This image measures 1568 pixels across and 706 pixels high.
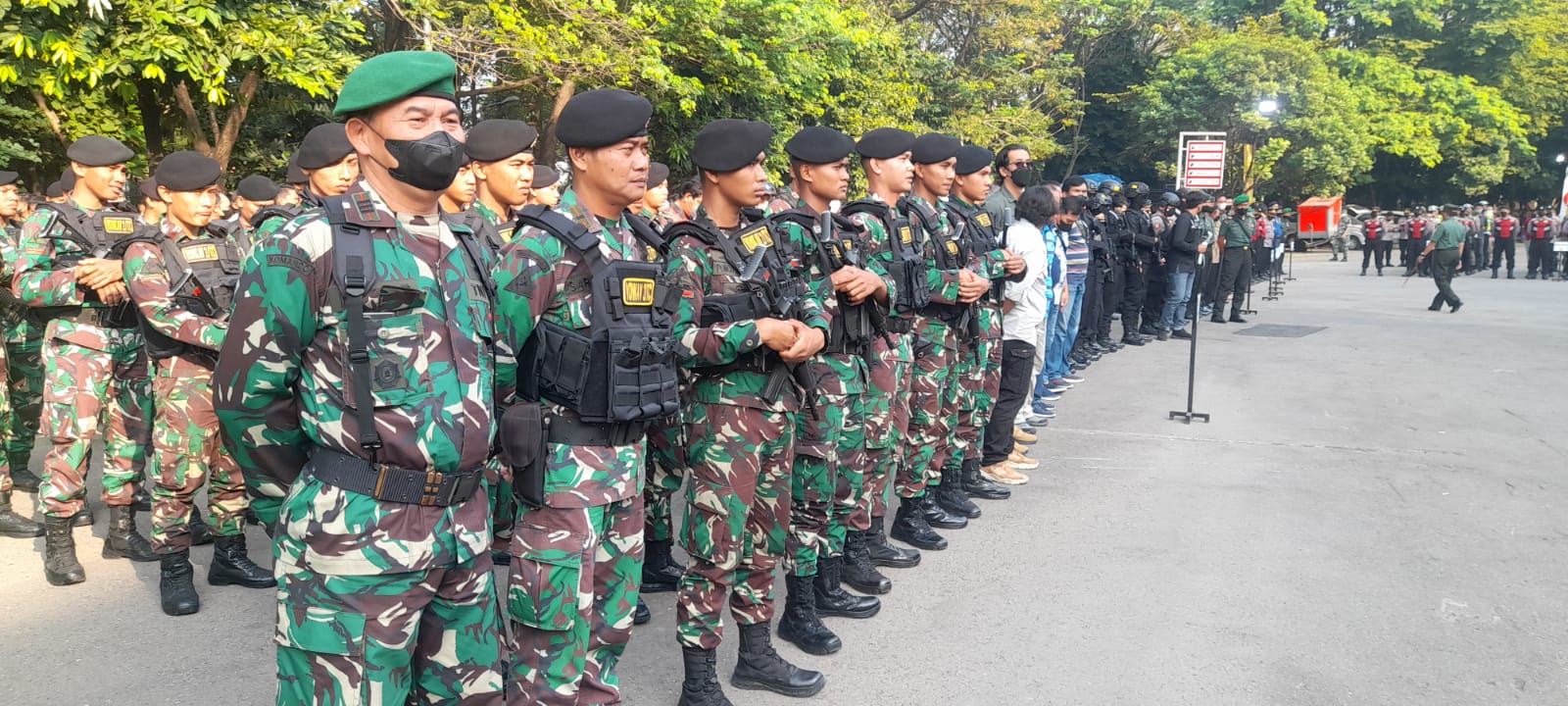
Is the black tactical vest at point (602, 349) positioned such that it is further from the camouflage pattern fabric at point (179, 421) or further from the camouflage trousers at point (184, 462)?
the camouflage trousers at point (184, 462)

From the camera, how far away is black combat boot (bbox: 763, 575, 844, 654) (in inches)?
166

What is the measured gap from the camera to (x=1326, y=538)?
5.68m

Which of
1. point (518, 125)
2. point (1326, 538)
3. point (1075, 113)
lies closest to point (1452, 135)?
point (1075, 113)

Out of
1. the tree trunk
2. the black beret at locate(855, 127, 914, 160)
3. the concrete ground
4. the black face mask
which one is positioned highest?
the tree trunk

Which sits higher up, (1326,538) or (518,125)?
(518,125)

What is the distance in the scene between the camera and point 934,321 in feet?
17.8

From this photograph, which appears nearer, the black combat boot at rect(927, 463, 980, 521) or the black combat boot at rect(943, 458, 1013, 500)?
the black combat boot at rect(927, 463, 980, 521)

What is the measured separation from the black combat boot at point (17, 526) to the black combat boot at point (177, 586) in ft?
4.90

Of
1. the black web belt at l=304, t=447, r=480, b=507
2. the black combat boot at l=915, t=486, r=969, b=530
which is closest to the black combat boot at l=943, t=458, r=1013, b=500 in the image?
the black combat boot at l=915, t=486, r=969, b=530

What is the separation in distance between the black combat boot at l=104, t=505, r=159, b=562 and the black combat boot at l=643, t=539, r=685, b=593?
2.43 meters

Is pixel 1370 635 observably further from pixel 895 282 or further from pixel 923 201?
pixel 923 201

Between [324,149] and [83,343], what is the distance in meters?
1.58

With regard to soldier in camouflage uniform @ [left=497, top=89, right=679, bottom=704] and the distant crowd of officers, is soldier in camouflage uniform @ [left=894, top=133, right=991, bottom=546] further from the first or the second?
soldier in camouflage uniform @ [left=497, top=89, right=679, bottom=704]

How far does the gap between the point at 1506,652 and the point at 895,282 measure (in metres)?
2.84
